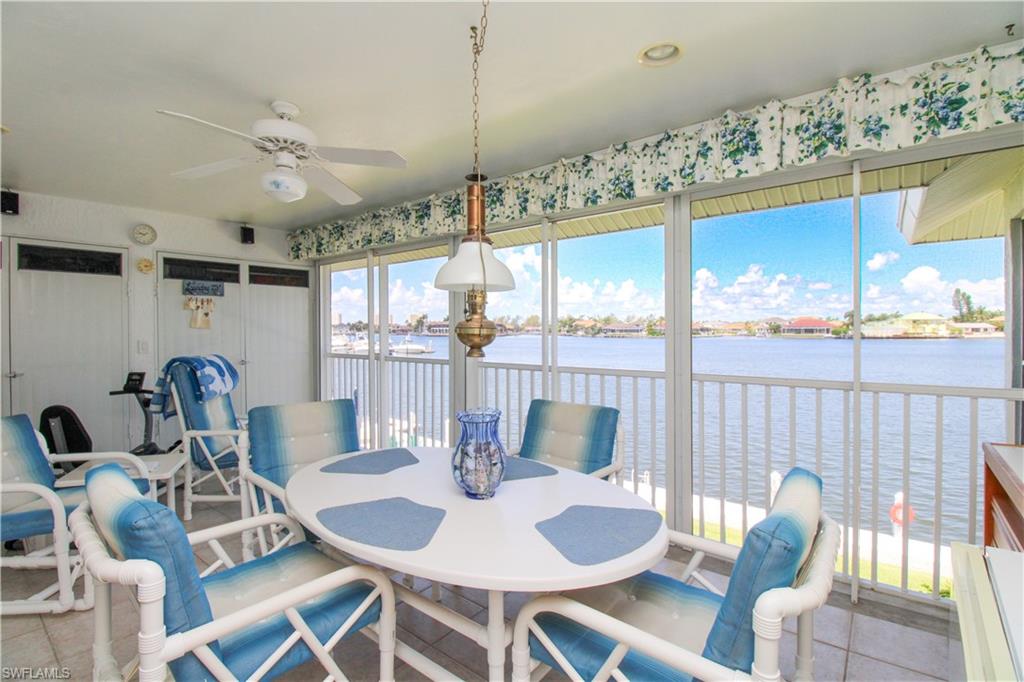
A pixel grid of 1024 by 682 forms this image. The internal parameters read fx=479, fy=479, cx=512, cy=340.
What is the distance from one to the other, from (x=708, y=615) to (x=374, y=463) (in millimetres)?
1425

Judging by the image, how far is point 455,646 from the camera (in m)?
1.98

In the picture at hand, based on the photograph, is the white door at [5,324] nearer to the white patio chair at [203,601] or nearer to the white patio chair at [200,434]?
the white patio chair at [200,434]

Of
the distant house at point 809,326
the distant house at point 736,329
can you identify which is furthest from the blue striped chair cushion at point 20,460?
the distant house at point 809,326

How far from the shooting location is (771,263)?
9.18 feet

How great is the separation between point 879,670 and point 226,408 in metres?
4.36

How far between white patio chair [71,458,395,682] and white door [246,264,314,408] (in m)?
4.07

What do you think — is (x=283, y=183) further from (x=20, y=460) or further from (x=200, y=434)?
Result: (x=200, y=434)

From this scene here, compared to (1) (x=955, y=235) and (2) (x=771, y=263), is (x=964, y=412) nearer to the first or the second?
(1) (x=955, y=235)

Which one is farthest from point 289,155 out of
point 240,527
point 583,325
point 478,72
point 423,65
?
point 583,325

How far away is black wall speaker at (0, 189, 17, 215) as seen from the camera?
375 cm

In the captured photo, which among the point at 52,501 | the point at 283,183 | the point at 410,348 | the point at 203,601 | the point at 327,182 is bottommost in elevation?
the point at 52,501

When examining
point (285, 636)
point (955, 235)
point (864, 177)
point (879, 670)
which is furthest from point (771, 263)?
point (285, 636)

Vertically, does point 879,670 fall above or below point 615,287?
below

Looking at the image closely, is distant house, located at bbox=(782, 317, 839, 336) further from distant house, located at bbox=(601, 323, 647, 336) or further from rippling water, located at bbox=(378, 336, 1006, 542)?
distant house, located at bbox=(601, 323, 647, 336)
